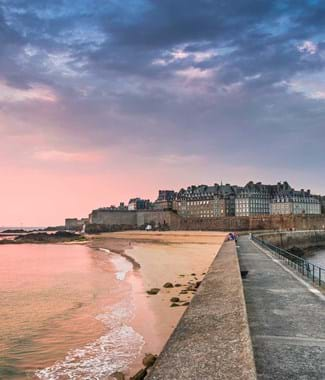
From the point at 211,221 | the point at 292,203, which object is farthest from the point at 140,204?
the point at 211,221

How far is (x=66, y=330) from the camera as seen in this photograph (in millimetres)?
11641

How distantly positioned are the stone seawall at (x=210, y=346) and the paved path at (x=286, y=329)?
49cm

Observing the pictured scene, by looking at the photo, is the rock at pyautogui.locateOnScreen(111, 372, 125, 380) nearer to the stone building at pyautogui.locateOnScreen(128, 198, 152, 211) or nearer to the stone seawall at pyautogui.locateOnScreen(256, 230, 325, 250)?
the stone seawall at pyautogui.locateOnScreen(256, 230, 325, 250)

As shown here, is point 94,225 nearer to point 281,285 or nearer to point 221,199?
point 221,199

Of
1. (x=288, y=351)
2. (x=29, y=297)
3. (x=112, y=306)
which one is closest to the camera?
(x=288, y=351)

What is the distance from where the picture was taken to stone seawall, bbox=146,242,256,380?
4715 mm

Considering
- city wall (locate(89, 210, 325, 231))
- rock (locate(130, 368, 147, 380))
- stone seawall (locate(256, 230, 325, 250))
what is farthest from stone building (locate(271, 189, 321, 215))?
rock (locate(130, 368, 147, 380))

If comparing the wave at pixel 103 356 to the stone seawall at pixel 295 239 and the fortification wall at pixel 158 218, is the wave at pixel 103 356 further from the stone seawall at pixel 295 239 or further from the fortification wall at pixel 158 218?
the fortification wall at pixel 158 218

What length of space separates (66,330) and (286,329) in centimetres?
633

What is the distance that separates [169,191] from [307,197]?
51.8 m

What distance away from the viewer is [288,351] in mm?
6668

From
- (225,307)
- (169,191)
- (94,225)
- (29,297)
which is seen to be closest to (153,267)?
(29,297)

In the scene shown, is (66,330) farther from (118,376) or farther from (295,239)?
(295,239)

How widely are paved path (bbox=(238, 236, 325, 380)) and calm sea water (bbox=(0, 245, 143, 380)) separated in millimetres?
3115
